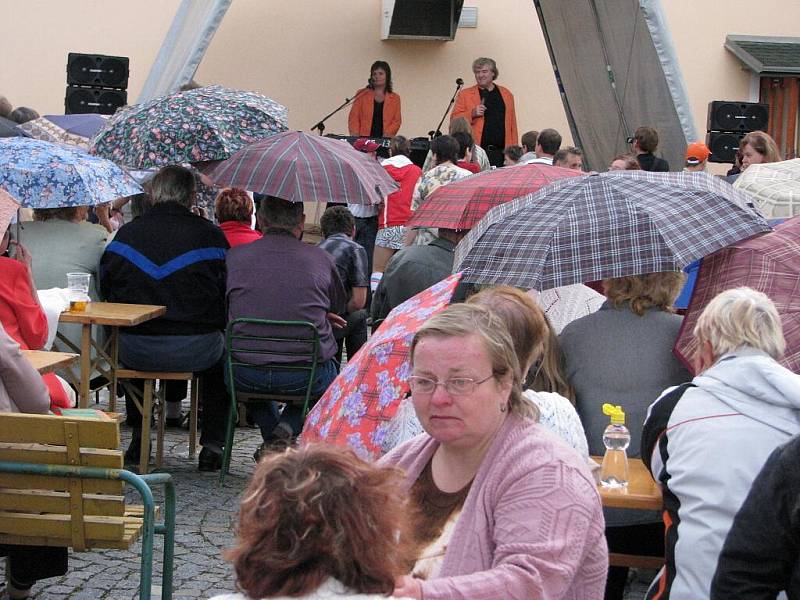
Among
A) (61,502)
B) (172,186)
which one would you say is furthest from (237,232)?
(61,502)

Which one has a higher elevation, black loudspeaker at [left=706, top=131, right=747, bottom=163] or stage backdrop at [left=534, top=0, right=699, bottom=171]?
stage backdrop at [left=534, top=0, right=699, bottom=171]

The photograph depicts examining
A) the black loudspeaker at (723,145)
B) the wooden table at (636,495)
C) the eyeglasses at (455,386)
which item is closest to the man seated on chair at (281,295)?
the wooden table at (636,495)

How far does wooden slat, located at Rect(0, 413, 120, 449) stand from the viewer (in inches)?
160

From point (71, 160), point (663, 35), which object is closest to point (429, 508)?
point (71, 160)

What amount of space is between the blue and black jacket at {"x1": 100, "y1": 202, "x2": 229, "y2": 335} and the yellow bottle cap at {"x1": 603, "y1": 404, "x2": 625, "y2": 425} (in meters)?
3.28

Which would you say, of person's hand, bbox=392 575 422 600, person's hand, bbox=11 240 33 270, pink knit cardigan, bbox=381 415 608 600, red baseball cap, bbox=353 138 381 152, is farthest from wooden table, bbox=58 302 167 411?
red baseball cap, bbox=353 138 381 152

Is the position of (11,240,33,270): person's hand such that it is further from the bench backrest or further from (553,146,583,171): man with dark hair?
(553,146,583,171): man with dark hair

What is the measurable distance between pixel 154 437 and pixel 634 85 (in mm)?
6773

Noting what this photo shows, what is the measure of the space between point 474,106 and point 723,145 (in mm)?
3036

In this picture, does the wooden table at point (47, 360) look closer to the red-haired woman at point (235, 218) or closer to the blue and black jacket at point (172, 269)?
the blue and black jacket at point (172, 269)

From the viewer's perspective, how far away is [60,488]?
4.16m

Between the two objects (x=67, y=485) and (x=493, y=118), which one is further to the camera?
(x=493, y=118)

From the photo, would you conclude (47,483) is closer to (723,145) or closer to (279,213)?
(279,213)

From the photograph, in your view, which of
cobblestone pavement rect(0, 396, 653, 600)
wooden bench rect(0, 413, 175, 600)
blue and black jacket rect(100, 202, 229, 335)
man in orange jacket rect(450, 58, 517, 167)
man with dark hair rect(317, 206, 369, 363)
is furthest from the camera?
man in orange jacket rect(450, 58, 517, 167)
